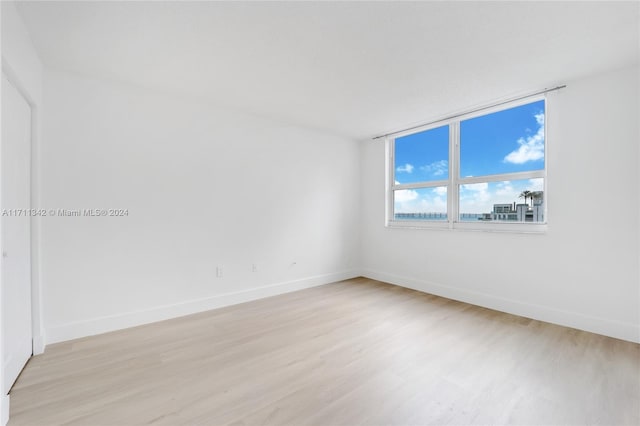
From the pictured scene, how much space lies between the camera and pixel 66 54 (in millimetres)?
2264

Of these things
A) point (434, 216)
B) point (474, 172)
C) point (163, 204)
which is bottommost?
point (434, 216)

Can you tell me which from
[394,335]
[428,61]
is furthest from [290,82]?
[394,335]

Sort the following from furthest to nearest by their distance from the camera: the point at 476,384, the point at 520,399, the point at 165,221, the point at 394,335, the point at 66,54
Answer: the point at 165,221, the point at 394,335, the point at 66,54, the point at 476,384, the point at 520,399

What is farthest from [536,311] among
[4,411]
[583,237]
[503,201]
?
[4,411]

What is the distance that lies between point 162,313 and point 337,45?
3.17 metres

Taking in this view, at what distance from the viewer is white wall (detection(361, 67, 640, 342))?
8.17ft

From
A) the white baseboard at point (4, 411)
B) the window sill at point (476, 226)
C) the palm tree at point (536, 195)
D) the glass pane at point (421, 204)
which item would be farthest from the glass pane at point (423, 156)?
the white baseboard at point (4, 411)

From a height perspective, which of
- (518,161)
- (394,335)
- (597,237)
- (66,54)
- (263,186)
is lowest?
(394,335)

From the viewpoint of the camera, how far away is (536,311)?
2.97m

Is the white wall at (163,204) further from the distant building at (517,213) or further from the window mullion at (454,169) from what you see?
the distant building at (517,213)

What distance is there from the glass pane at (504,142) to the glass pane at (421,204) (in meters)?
0.47

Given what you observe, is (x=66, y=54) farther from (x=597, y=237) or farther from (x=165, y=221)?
(x=597, y=237)

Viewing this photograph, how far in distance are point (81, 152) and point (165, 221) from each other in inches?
38.3

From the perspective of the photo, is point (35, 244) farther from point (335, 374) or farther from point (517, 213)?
point (517, 213)
